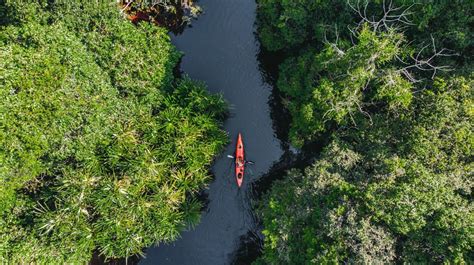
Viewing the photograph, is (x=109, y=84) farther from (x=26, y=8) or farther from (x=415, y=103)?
(x=415, y=103)

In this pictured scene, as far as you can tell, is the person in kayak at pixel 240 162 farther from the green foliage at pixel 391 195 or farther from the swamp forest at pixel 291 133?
the green foliage at pixel 391 195

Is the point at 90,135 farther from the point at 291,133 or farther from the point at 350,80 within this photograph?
the point at 350,80

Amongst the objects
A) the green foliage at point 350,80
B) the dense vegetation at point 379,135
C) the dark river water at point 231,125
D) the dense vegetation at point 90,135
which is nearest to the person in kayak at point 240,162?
the dark river water at point 231,125

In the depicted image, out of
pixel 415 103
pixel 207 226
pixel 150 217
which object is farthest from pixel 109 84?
pixel 415 103

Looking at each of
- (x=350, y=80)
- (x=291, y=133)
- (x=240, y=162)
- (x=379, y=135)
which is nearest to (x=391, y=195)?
(x=379, y=135)

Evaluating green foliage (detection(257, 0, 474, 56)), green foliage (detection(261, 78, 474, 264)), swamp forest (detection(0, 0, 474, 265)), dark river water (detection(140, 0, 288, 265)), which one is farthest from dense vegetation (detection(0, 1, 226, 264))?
green foliage (detection(261, 78, 474, 264))

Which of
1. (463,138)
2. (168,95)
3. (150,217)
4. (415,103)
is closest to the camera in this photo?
(463,138)

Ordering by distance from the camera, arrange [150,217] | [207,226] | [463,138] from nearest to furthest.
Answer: [463,138], [150,217], [207,226]

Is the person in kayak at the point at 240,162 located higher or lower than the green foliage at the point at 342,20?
lower
